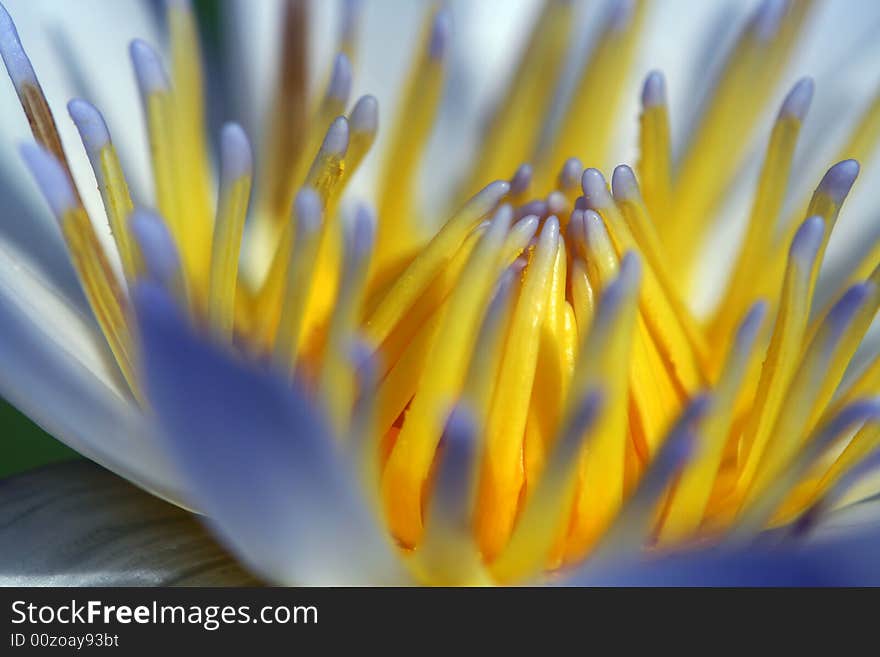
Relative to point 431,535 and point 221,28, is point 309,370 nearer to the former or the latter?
point 431,535

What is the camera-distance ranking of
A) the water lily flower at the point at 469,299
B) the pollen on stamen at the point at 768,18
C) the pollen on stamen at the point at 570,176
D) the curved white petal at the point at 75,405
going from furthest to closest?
the pollen on stamen at the point at 768,18 → the pollen on stamen at the point at 570,176 → the curved white petal at the point at 75,405 → the water lily flower at the point at 469,299

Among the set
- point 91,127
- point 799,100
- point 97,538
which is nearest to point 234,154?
point 91,127

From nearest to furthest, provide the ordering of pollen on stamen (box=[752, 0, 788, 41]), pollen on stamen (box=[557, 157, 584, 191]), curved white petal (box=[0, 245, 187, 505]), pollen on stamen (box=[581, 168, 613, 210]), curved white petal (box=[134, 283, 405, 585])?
curved white petal (box=[134, 283, 405, 585])
curved white petal (box=[0, 245, 187, 505])
pollen on stamen (box=[581, 168, 613, 210])
pollen on stamen (box=[557, 157, 584, 191])
pollen on stamen (box=[752, 0, 788, 41])

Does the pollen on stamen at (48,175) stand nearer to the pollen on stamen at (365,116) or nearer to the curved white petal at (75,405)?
the curved white petal at (75,405)

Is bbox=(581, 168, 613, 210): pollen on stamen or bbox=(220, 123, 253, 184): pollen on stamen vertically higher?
bbox=(220, 123, 253, 184): pollen on stamen

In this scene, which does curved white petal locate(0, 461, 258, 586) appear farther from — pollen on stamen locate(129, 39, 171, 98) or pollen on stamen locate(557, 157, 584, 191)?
pollen on stamen locate(557, 157, 584, 191)

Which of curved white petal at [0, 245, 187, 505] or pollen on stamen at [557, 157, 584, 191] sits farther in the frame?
pollen on stamen at [557, 157, 584, 191]

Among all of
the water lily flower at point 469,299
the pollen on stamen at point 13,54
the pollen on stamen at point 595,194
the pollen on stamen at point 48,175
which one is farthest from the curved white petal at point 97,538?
the pollen on stamen at point 595,194

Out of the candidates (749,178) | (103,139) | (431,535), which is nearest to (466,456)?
(431,535)

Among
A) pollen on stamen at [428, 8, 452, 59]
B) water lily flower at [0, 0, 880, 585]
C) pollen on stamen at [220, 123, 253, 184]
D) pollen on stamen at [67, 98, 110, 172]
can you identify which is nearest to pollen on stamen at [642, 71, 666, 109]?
water lily flower at [0, 0, 880, 585]
